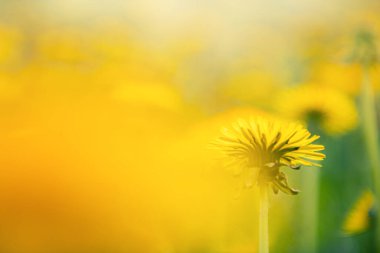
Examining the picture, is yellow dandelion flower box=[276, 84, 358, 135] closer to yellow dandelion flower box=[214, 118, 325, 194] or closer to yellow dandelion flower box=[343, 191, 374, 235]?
yellow dandelion flower box=[343, 191, 374, 235]

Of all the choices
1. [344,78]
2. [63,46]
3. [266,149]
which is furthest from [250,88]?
[266,149]

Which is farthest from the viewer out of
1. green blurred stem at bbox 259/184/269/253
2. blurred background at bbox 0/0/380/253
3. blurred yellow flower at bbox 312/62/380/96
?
blurred yellow flower at bbox 312/62/380/96

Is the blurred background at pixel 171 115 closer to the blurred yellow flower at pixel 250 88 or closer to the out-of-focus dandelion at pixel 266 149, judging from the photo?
the blurred yellow flower at pixel 250 88

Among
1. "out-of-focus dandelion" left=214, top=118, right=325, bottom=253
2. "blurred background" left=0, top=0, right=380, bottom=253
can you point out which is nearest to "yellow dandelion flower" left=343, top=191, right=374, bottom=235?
"blurred background" left=0, top=0, right=380, bottom=253

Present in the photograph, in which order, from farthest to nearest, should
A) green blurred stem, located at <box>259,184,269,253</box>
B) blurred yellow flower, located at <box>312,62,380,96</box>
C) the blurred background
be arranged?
blurred yellow flower, located at <box>312,62,380,96</box>, the blurred background, green blurred stem, located at <box>259,184,269,253</box>

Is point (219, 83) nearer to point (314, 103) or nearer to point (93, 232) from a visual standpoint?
point (314, 103)

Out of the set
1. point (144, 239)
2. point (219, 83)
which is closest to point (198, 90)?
point (219, 83)
